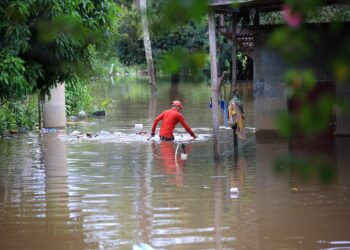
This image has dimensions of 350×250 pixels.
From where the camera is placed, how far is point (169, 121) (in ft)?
57.3

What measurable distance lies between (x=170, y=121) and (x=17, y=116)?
6203 millimetres

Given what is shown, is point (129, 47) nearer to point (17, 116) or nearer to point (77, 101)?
point (77, 101)

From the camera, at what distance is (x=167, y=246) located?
795cm

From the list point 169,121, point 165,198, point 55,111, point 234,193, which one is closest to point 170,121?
point 169,121

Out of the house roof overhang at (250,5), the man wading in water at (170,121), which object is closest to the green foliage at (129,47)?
the man wading in water at (170,121)

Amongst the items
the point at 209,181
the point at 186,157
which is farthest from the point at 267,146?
the point at 209,181

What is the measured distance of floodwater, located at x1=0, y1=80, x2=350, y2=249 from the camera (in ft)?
27.5

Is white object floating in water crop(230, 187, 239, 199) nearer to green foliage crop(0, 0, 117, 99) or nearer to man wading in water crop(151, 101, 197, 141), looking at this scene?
green foliage crop(0, 0, 117, 99)

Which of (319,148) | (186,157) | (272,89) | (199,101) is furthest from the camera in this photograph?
(199,101)

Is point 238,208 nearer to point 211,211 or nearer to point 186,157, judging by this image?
point 211,211

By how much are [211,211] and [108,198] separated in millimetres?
1743

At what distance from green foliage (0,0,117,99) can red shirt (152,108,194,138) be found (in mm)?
6606

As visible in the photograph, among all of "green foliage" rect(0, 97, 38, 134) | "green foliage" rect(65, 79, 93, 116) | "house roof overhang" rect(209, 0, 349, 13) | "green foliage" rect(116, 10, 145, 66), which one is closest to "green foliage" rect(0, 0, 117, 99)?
"house roof overhang" rect(209, 0, 349, 13)

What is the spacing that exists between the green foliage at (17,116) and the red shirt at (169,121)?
4925 millimetres
